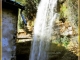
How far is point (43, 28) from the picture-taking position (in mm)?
13430

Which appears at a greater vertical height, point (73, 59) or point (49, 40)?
point (49, 40)

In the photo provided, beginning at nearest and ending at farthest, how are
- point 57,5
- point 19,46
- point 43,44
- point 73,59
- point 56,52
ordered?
point 73,59 < point 56,52 < point 19,46 < point 43,44 < point 57,5

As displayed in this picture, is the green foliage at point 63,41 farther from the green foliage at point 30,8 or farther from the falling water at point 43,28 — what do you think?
the green foliage at point 30,8

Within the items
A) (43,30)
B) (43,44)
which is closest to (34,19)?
(43,30)

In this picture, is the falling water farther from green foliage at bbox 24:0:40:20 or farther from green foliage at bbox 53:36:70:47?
green foliage at bbox 53:36:70:47

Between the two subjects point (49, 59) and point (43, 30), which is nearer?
point (49, 59)

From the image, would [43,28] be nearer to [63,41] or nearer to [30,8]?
[30,8]

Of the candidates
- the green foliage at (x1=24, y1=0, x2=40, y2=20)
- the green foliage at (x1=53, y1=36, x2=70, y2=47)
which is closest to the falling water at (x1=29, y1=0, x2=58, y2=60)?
the green foliage at (x1=24, y1=0, x2=40, y2=20)

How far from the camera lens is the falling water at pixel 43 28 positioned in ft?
39.1

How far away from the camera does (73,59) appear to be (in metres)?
10.1

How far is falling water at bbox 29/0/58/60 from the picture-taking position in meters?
11.9

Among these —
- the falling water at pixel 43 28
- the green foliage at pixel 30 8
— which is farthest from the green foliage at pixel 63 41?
the green foliage at pixel 30 8

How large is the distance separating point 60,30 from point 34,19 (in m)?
2.35

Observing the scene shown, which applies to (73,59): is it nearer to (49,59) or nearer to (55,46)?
(49,59)
